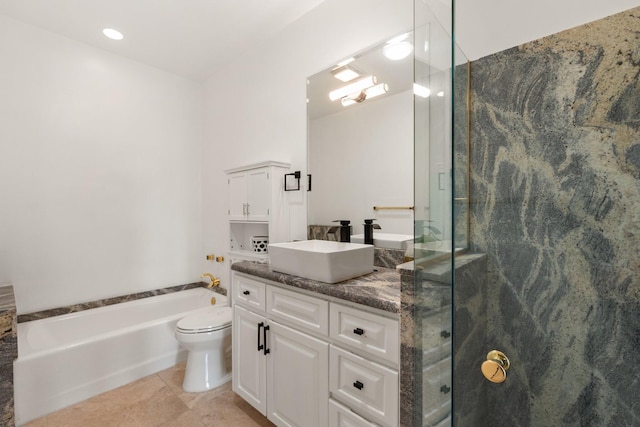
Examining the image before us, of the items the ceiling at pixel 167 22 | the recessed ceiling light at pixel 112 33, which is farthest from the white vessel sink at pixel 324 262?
the recessed ceiling light at pixel 112 33

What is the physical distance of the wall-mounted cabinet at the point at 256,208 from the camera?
7.13 feet

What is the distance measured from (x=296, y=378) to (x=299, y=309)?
0.33 meters

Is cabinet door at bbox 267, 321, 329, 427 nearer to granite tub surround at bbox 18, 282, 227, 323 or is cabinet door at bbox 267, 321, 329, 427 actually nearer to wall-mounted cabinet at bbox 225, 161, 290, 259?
wall-mounted cabinet at bbox 225, 161, 290, 259

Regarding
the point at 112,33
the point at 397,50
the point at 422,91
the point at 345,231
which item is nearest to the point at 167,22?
the point at 112,33

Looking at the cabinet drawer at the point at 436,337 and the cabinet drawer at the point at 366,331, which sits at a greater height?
the cabinet drawer at the point at 436,337

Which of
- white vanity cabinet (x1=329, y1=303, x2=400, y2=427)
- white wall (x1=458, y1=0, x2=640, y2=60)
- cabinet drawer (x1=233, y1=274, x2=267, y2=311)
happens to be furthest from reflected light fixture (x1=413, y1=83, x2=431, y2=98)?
cabinet drawer (x1=233, y1=274, x2=267, y2=311)

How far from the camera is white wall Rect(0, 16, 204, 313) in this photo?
221cm

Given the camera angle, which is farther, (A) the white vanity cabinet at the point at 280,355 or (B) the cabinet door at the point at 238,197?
(B) the cabinet door at the point at 238,197

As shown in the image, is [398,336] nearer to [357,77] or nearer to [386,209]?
[386,209]

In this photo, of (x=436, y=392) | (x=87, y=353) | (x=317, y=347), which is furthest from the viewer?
(x=87, y=353)

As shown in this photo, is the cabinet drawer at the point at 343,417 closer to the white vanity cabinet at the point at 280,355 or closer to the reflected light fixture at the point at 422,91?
the white vanity cabinet at the point at 280,355

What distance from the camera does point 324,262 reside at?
1339 millimetres

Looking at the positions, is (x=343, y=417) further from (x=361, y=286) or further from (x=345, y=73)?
(x=345, y=73)

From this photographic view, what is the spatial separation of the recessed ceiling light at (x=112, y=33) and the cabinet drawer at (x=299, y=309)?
240 centimetres
